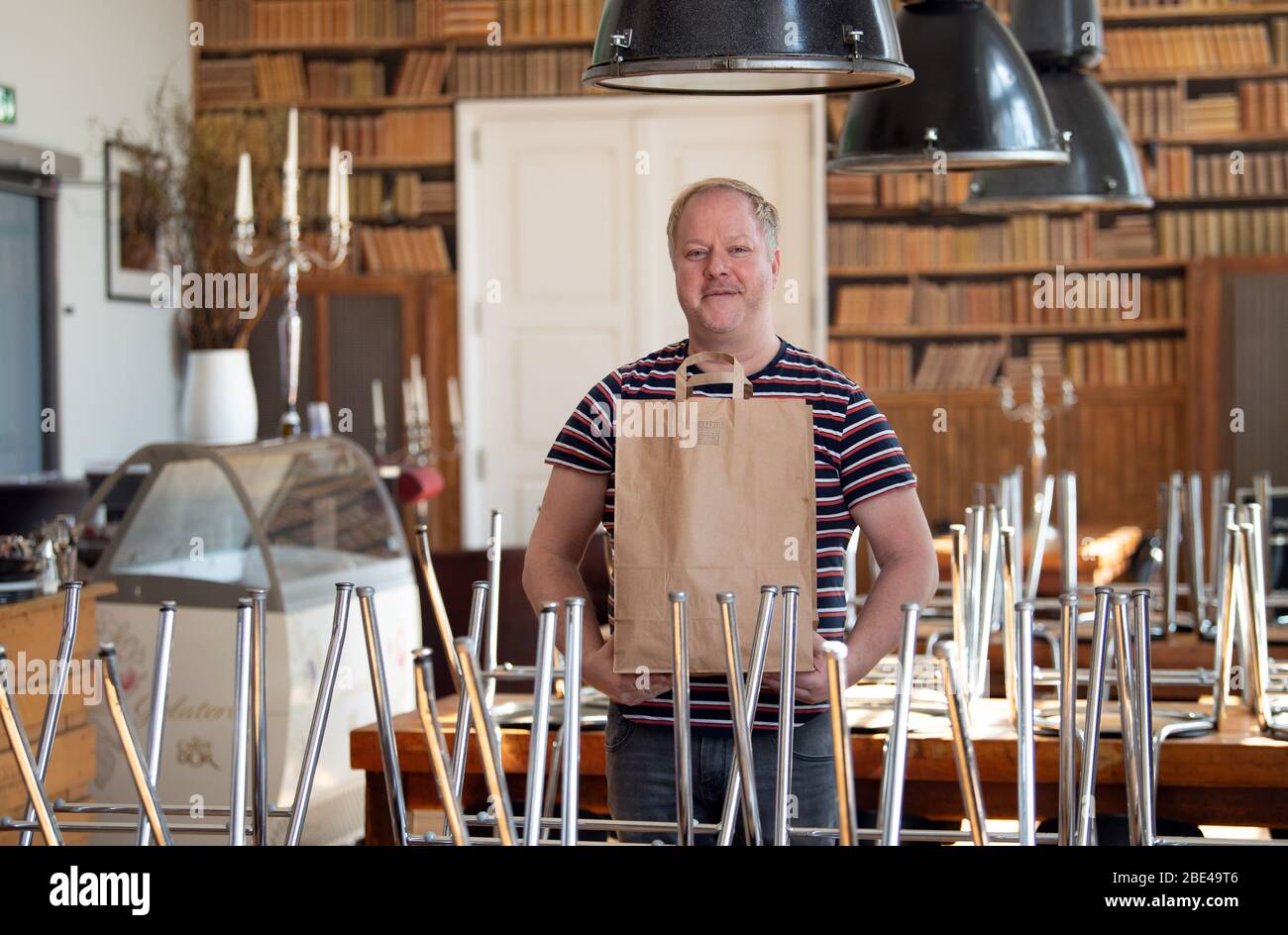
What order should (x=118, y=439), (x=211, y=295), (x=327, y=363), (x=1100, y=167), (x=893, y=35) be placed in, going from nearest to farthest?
1. (x=893, y=35)
2. (x=1100, y=167)
3. (x=211, y=295)
4. (x=118, y=439)
5. (x=327, y=363)

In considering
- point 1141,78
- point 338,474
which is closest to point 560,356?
point 1141,78

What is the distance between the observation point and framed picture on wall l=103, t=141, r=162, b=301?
650 centimetres

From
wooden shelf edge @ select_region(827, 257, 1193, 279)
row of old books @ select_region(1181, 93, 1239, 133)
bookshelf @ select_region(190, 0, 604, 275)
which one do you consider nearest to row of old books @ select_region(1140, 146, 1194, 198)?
row of old books @ select_region(1181, 93, 1239, 133)

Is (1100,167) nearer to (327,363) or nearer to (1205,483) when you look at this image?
(1205,483)

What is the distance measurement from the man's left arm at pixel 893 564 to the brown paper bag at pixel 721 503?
0.68 feet

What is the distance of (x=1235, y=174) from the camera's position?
7.14 meters

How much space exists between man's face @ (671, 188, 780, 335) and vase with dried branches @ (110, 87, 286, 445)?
2672mm

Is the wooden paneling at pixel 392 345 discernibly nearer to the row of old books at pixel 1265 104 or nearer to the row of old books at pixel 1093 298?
the row of old books at pixel 1093 298

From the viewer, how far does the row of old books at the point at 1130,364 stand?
728 cm

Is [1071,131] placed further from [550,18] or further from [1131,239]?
[550,18]

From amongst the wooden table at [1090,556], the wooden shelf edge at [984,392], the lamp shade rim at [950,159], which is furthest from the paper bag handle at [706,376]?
the wooden shelf edge at [984,392]

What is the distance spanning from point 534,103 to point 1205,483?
3384 millimetres

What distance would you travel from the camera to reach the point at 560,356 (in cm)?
757

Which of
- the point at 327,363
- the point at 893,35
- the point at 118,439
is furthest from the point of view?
the point at 327,363
